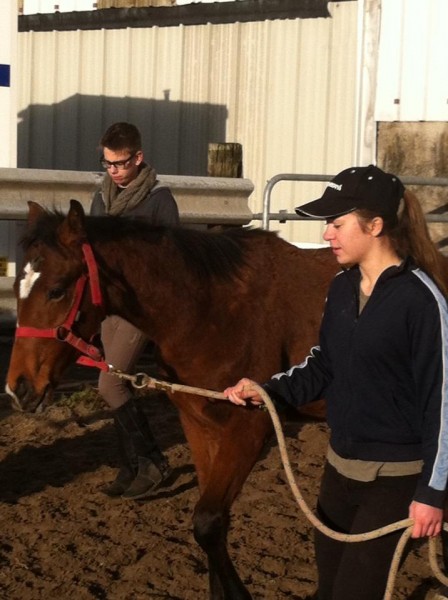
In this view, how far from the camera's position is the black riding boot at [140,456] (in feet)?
20.3

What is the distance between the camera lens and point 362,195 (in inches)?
129

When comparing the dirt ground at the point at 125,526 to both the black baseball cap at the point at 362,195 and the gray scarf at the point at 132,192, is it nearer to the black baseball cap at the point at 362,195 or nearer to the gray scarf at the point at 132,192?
the gray scarf at the point at 132,192

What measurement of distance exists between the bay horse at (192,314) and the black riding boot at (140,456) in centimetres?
128

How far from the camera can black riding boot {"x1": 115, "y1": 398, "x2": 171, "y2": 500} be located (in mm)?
6188

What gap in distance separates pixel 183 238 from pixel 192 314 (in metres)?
0.34

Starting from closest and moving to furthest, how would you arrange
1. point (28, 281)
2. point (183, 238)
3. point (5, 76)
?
point (28, 281) → point (183, 238) → point (5, 76)

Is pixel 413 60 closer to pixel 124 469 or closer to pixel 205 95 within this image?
pixel 205 95

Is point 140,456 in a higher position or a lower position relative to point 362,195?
lower

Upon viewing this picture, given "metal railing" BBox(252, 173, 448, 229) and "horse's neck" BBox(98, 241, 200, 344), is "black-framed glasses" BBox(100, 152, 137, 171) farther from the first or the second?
"metal railing" BBox(252, 173, 448, 229)

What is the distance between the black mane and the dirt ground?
1.34 metres

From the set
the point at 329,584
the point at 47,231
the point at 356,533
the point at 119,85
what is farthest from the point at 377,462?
the point at 119,85

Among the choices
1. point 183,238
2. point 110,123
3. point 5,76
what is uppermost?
point 5,76

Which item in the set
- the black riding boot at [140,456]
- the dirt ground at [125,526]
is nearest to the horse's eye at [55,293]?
the dirt ground at [125,526]

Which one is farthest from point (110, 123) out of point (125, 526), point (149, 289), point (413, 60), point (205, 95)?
point (149, 289)
